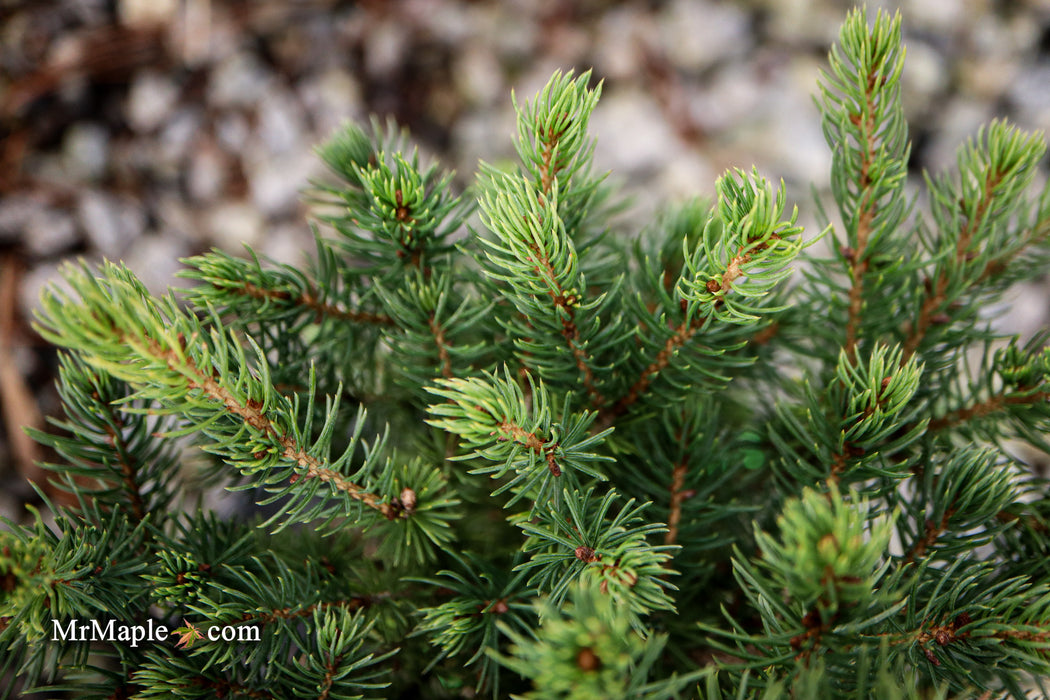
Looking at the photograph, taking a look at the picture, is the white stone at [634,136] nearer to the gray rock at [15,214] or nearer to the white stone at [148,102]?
the white stone at [148,102]

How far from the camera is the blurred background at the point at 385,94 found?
116 centimetres

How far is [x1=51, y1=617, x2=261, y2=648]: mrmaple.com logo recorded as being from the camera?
390 millimetres

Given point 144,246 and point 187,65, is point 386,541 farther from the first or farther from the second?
point 187,65

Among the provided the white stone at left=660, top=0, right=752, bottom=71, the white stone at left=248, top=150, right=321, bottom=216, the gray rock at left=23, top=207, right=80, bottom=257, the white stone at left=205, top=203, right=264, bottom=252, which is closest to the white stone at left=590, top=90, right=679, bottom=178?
the white stone at left=660, top=0, right=752, bottom=71

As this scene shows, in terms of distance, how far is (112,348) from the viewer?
1.04 feet

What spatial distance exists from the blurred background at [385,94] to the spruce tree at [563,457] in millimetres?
718

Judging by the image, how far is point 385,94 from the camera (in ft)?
4.07

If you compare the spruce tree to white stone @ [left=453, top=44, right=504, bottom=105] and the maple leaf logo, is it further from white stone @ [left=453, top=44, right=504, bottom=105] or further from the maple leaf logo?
white stone @ [left=453, top=44, right=504, bottom=105]

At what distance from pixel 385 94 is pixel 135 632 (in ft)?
3.43

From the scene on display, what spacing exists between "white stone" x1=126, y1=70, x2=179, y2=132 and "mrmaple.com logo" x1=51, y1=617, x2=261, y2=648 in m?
1.04

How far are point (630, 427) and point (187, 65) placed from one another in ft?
3.84

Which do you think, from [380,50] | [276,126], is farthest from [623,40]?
[276,126]

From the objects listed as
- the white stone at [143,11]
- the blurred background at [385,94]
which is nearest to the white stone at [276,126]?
the blurred background at [385,94]

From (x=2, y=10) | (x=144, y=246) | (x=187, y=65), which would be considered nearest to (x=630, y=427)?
(x=144, y=246)
